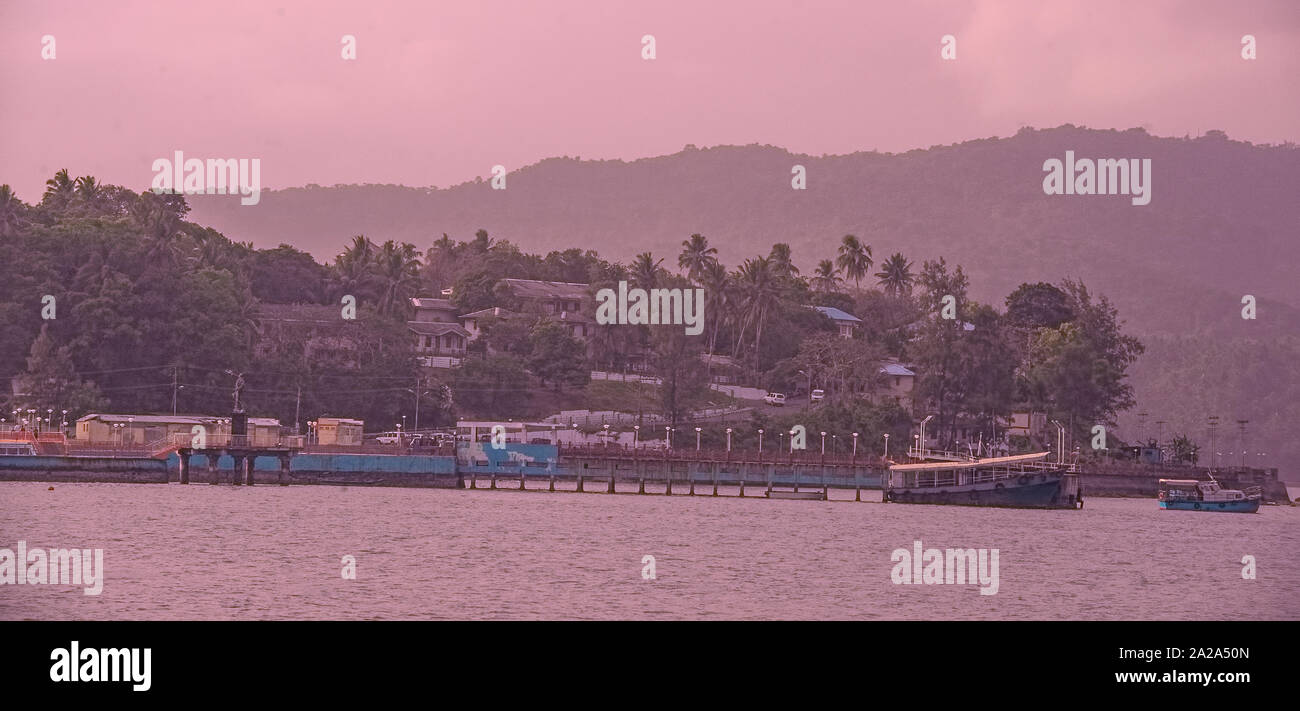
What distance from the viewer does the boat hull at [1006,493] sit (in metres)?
136

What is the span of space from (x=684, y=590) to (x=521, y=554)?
51.7ft

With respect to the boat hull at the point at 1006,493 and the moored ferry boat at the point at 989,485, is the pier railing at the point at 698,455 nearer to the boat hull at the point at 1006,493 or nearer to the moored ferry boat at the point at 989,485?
the moored ferry boat at the point at 989,485

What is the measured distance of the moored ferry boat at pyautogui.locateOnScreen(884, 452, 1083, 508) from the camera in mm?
135875

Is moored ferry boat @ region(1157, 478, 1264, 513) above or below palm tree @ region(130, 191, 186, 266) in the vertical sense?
below

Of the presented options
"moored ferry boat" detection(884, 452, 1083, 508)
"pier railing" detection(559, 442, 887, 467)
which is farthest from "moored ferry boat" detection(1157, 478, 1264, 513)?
"pier railing" detection(559, 442, 887, 467)

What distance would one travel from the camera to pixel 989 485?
13600 centimetres

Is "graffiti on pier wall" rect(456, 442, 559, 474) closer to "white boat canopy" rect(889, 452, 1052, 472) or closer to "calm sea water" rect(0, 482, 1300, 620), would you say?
"calm sea water" rect(0, 482, 1300, 620)

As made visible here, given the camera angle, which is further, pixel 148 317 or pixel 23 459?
pixel 148 317
